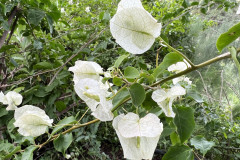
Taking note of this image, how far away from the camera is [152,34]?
237 mm

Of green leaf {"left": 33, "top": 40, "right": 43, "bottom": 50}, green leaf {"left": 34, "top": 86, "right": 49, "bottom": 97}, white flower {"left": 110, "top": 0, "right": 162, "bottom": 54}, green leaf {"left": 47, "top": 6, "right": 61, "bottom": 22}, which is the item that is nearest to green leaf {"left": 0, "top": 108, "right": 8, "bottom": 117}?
green leaf {"left": 34, "top": 86, "right": 49, "bottom": 97}

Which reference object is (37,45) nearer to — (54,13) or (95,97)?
(54,13)

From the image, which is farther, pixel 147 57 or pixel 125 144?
pixel 147 57

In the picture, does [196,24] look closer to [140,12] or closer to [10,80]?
[10,80]

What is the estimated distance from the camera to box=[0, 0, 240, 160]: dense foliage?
0.31 meters

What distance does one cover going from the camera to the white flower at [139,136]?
0.24m

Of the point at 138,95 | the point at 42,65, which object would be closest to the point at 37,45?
the point at 42,65

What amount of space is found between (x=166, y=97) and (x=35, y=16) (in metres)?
0.53

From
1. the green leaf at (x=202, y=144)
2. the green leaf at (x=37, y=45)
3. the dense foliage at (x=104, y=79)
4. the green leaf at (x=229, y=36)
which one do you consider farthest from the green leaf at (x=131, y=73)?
the green leaf at (x=37, y=45)

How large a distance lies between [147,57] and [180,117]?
1.16 m

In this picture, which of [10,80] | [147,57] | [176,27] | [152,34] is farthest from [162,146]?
[152,34]

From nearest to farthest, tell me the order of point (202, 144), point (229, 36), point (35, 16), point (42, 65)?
point (229, 36)
point (202, 144)
point (35, 16)
point (42, 65)

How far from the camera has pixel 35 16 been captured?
63 cm

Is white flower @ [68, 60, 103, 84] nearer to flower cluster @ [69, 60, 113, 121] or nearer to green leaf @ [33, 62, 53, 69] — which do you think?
flower cluster @ [69, 60, 113, 121]
